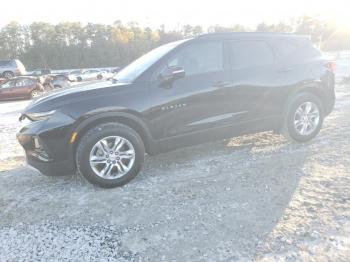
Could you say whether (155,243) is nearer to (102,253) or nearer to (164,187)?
(102,253)

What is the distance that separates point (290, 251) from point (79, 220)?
1.98 meters

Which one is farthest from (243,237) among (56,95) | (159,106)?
(56,95)

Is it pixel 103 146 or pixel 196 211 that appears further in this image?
pixel 103 146

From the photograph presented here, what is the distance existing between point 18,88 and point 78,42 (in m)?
69.9

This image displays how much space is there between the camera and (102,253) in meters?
2.92

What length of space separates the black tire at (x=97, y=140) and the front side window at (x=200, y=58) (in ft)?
3.43

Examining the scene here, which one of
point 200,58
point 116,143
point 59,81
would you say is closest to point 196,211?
point 116,143

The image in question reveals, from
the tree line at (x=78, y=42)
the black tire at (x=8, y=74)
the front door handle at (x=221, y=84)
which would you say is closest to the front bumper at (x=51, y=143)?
the front door handle at (x=221, y=84)

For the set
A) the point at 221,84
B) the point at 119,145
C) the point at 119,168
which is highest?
the point at 221,84

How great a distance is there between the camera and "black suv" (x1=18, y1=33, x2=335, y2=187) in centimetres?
407

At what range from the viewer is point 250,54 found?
5074 mm

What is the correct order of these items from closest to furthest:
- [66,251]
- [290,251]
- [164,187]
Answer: [290,251]
[66,251]
[164,187]

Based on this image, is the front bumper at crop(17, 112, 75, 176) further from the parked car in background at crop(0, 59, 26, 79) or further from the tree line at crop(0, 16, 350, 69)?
the tree line at crop(0, 16, 350, 69)

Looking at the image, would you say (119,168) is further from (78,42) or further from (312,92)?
(78,42)
